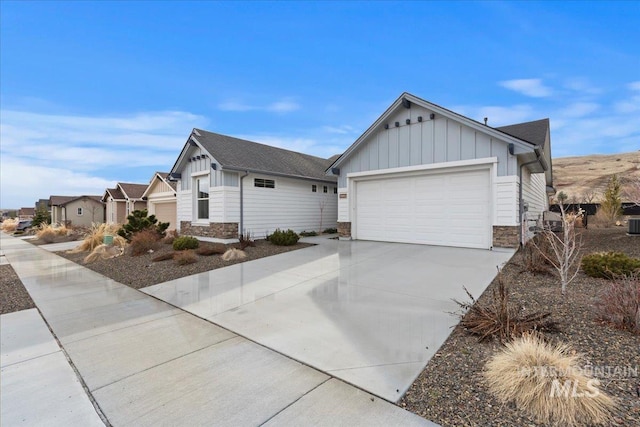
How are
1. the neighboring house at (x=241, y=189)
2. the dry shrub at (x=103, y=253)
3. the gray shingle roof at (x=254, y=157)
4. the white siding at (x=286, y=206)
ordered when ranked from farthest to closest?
the white siding at (x=286, y=206) < the gray shingle roof at (x=254, y=157) < the neighboring house at (x=241, y=189) < the dry shrub at (x=103, y=253)

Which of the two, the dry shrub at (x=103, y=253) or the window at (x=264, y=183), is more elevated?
the window at (x=264, y=183)

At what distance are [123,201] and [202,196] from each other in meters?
18.4

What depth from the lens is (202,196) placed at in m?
14.4

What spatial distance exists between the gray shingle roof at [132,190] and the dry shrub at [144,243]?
50.6 ft

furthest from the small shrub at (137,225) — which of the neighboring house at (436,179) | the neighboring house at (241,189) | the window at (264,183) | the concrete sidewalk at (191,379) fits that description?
the concrete sidewalk at (191,379)

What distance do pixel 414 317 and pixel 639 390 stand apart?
233 cm

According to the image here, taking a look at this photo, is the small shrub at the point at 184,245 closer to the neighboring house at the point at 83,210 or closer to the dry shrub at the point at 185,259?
the dry shrub at the point at 185,259

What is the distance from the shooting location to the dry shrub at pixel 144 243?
1130 centimetres

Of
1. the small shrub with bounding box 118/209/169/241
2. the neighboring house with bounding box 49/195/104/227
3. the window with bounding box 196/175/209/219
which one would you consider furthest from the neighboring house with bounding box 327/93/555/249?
the neighboring house with bounding box 49/195/104/227

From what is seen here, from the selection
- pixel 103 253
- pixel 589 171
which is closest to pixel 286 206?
pixel 103 253

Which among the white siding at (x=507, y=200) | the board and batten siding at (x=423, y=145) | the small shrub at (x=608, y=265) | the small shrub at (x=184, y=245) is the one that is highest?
the board and batten siding at (x=423, y=145)

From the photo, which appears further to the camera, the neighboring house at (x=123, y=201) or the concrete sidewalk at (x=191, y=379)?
the neighboring house at (x=123, y=201)

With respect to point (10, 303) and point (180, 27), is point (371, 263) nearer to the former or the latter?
point (10, 303)

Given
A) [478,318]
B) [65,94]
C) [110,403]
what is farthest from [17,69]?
[478,318]
